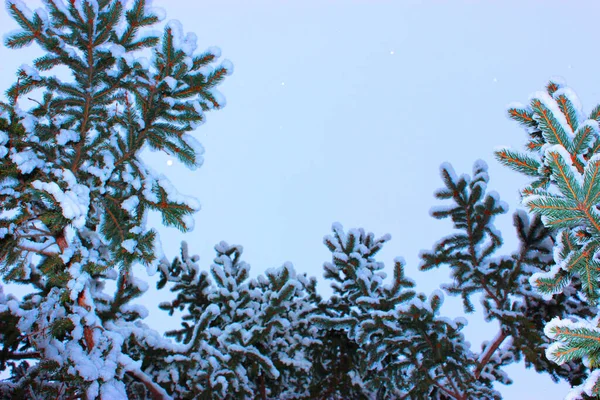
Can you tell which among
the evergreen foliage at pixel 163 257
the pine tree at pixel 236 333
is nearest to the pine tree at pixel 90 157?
the evergreen foliage at pixel 163 257

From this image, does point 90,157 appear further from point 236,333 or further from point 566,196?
point 566,196

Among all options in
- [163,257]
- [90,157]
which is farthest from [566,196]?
[90,157]

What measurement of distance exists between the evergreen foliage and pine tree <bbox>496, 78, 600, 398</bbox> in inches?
0.4

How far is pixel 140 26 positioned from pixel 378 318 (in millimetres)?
4156

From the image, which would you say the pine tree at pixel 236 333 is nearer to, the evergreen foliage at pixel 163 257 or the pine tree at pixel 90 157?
the evergreen foliage at pixel 163 257

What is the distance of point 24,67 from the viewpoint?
3.83 m

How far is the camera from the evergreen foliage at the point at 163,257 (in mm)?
2664

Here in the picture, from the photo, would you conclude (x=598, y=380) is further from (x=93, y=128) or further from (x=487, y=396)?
(x=93, y=128)

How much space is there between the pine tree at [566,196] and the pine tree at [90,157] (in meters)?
2.68

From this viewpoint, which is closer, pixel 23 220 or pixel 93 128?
pixel 23 220

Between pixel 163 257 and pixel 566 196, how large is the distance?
338cm

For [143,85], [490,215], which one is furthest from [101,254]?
[490,215]

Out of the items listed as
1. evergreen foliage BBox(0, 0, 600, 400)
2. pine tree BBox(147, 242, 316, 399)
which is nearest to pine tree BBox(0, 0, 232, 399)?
evergreen foliage BBox(0, 0, 600, 400)

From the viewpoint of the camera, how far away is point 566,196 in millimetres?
2219
